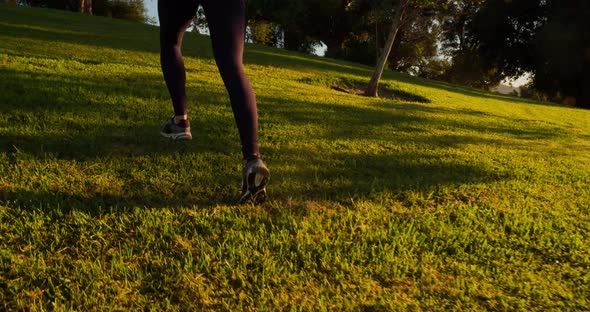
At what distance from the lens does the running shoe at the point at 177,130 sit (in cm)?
331

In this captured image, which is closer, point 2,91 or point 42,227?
point 42,227

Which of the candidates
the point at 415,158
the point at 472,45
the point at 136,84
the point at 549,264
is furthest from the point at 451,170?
the point at 472,45

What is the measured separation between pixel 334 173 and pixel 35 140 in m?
2.39

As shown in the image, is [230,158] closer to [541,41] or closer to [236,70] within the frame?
[236,70]

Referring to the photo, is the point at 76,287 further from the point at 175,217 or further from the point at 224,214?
the point at 224,214

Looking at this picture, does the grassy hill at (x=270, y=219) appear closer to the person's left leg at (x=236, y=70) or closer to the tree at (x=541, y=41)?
the person's left leg at (x=236, y=70)

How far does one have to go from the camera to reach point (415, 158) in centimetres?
398

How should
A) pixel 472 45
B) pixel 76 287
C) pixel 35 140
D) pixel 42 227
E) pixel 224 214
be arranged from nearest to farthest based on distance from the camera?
pixel 76 287
pixel 42 227
pixel 224 214
pixel 35 140
pixel 472 45

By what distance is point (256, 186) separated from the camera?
2266 mm

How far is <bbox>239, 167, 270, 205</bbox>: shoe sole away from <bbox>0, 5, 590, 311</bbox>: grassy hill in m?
0.11

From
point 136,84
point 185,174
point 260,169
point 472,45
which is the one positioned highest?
point 472,45

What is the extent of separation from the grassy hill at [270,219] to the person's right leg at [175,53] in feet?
0.54

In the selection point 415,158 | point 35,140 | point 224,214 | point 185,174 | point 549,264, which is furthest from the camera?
point 415,158

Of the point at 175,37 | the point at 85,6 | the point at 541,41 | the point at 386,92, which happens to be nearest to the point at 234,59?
the point at 175,37
